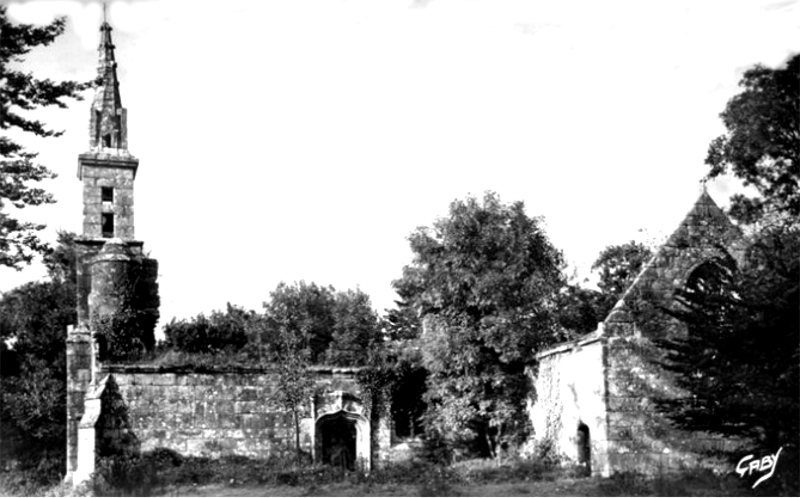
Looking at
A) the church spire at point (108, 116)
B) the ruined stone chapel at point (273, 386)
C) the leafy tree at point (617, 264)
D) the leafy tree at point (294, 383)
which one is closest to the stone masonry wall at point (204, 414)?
the ruined stone chapel at point (273, 386)

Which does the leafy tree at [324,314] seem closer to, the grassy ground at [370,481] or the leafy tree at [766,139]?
the grassy ground at [370,481]

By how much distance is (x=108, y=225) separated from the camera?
86.3 ft

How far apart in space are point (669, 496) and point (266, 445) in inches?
398

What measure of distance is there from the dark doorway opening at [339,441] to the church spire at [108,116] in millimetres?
9695

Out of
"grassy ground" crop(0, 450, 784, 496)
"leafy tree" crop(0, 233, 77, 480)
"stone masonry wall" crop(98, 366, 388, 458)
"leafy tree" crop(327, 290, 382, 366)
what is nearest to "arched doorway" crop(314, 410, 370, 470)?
"stone masonry wall" crop(98, 366, 388, 458)

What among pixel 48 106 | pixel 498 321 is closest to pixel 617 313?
pixel 498 321

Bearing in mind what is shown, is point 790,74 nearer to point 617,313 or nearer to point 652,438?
point 617,313

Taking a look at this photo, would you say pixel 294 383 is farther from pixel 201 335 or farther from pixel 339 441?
pixel 201 335

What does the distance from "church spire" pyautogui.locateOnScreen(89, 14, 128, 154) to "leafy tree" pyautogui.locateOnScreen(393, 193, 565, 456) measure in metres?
9.20

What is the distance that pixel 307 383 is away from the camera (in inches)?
866

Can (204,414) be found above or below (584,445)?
above

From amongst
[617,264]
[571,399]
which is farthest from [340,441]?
[617,264]

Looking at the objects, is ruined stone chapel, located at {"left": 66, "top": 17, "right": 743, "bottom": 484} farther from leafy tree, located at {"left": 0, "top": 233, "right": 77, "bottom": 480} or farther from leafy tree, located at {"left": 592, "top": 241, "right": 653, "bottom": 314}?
leafy tree, located at {"left": 592, "top": 241, "right": 653, "bottom": 314}

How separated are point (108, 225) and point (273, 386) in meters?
7.45
